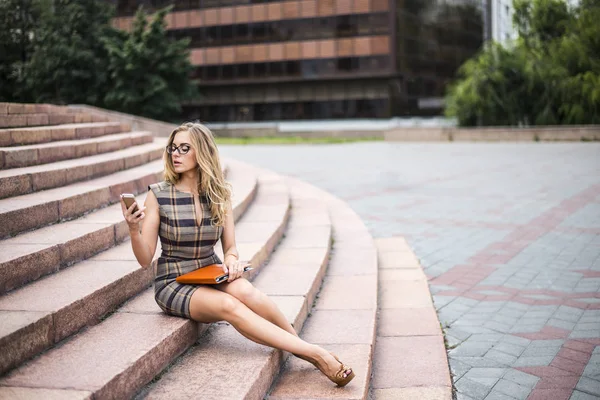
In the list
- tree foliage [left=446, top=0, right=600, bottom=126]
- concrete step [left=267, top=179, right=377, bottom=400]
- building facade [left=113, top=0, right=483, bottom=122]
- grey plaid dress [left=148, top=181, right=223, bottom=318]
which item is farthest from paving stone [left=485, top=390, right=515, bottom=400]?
building facade [left=113, top=0, right=483, bottom=122]

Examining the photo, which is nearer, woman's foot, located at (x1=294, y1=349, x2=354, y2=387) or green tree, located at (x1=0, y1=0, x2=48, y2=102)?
woman's foot, located at (x1=294, y1=349, x2=354, y2=387)

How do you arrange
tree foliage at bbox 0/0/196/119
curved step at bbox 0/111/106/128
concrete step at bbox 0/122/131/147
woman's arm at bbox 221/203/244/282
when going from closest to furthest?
woman's arm at bbox 221/203/244/282 → concrete step at bbox 0/122/131/147 → curved step at bbox 0/111/106/128 → tree foliage at bbox 0/0/196/119

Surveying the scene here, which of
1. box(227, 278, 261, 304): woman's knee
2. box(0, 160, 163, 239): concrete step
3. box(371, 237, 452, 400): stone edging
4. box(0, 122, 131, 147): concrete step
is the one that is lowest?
box(371, 237, 452, 400): stone edging

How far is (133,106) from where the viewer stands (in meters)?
39.5

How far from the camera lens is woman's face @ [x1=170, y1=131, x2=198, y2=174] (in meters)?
3.86

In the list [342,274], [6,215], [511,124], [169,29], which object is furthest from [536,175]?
[169,29]

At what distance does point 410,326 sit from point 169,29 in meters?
51.3

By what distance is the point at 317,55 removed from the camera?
1875 inches

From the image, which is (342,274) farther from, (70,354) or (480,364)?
(70,354)

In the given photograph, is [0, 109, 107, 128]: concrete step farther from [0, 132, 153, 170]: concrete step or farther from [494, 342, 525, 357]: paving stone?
[494, 342, 525, 357]: paving stone

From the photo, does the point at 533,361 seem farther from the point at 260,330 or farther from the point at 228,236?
the point at 228,236

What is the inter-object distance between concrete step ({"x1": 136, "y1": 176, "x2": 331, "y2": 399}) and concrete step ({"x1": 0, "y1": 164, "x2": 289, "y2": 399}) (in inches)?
4.4

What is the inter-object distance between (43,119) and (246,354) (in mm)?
6275

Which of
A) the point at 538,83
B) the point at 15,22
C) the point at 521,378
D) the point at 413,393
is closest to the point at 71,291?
the point at 413,393
